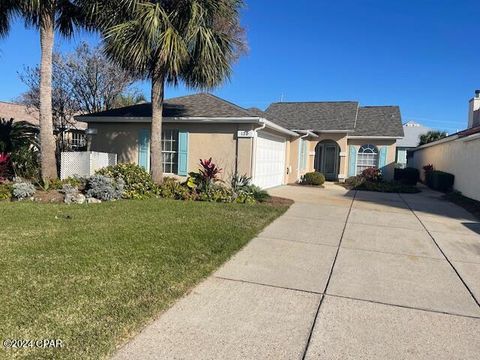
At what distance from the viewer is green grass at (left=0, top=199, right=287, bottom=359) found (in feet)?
11.0

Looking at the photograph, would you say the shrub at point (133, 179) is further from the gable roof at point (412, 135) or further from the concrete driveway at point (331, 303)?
the gable roof at point (412, 135)

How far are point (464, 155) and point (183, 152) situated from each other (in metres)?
11.6

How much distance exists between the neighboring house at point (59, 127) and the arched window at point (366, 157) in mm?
15463

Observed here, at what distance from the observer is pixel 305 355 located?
3172 mm

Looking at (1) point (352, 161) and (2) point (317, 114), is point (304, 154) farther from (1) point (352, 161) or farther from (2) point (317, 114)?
(2) point (317, 114)

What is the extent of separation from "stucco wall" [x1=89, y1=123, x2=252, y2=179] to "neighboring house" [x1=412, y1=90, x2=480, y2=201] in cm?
837

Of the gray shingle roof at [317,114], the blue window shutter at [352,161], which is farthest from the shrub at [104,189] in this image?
the blue window shutter at [352,161]

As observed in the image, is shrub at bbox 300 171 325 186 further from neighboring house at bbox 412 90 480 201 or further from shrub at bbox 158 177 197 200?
shrub at bbox 158 177 197 200

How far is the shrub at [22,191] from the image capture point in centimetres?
1005

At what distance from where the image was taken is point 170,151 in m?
14.5

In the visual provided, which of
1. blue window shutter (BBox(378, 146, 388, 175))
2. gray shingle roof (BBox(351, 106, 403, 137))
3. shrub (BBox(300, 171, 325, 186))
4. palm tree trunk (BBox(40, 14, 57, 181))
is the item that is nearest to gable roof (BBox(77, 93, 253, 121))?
palm tree trunk (BBox(40, 14, 57, 181))

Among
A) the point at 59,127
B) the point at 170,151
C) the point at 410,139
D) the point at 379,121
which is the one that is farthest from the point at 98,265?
the point at 410,139

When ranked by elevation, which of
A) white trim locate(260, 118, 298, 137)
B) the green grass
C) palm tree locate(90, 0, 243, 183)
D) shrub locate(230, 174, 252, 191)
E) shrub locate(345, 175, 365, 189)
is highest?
palm tree locate(90, 0, 243, 183)

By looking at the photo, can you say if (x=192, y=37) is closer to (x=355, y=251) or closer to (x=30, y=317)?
(x=355, y=251)
